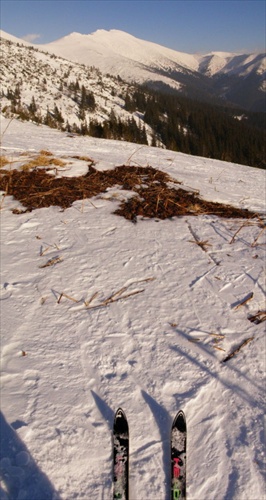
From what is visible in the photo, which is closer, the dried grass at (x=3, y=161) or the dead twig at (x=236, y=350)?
the dead twig at (x=236, y=350)

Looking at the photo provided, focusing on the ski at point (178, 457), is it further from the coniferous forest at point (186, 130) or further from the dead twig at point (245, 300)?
the coniferous forest at point (186, 130)

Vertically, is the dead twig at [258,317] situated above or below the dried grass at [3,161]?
below

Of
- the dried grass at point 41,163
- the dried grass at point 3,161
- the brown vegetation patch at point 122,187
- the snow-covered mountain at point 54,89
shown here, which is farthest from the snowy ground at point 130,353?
the snow-covered mountain at point 54,89

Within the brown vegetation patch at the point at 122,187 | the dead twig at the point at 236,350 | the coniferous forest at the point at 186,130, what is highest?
the coniferous forest at the point at 186,130

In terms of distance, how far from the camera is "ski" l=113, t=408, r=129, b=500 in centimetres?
202

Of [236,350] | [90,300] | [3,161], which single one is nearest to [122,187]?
[3,161]

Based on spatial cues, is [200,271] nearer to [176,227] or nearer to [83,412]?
[176,227]

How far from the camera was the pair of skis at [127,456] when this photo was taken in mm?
2025

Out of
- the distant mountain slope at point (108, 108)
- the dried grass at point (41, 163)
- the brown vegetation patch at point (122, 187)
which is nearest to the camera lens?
the brown vegetation patch at point (122, 187)

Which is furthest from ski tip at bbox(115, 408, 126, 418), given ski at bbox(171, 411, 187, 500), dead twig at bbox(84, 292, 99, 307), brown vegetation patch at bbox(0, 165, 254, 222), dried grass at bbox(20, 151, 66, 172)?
dried grass at bbox(20, 151, 66, 172)

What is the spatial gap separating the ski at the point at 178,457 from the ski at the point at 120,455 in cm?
33

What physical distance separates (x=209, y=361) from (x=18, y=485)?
183cm

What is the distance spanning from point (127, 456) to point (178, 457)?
37 cm

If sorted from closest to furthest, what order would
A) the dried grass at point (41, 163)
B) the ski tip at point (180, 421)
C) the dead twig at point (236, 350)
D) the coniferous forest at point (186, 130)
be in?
the ski tip at point (180, 421), the dead twig at point (236, 350), the dried grass at point (41, 163), the coniferous forest at point (186, 130)
